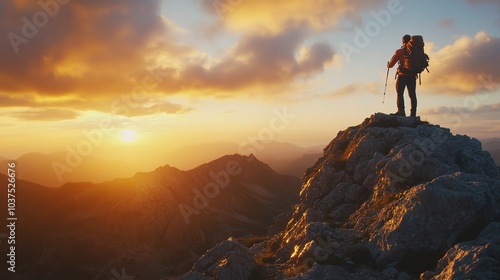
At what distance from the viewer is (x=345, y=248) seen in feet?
53.7

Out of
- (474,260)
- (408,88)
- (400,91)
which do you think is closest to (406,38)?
(408,88)

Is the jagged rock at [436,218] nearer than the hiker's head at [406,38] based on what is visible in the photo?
Yes

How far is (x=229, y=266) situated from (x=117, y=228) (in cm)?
14977

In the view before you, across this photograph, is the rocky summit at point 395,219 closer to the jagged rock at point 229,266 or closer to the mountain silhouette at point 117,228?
the jagged rock at point 229,266

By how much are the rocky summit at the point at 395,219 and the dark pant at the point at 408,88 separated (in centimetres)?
185

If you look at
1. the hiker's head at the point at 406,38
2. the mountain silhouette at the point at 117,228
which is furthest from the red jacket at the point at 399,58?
the mountain silhouette at the point at 117,228

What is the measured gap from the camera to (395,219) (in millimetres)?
15180

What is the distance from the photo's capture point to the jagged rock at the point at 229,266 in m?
18.0

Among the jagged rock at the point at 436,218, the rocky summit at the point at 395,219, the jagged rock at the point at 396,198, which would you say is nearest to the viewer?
the rocky summit at the point at 395,219

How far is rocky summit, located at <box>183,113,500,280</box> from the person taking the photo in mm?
13234

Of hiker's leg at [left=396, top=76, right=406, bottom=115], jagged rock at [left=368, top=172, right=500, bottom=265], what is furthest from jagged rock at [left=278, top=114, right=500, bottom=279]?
hiker's leg at [left=396, top=76, right=406, bottom=115]

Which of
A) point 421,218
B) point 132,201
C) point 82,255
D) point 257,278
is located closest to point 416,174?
point 421,218

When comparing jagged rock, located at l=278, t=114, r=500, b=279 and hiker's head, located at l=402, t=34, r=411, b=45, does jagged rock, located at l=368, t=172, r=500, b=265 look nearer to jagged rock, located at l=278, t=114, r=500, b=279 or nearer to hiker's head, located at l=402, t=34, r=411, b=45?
jagged rock, located at l=278, t=114, r=500, b=279

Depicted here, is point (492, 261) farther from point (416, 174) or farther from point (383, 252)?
point (416, 174)
